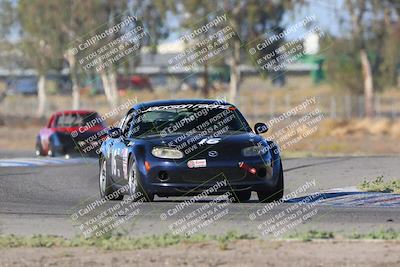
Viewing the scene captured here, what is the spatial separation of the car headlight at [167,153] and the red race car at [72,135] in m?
15.3

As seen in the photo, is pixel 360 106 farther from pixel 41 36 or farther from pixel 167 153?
pixel 167 153

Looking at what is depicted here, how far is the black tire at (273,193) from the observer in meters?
15.9

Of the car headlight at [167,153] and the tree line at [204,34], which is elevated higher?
the car headlight at [167,153]

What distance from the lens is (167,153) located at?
614 inches

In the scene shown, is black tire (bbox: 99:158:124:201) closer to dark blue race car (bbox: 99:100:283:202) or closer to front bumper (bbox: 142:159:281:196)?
dark blue race car (bbox: 99:100:283:202)

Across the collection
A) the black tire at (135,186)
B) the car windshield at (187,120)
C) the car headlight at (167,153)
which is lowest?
the black tire at (135,186)

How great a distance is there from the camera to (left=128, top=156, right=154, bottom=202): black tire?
51.4 feet

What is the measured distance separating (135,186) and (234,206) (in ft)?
4.71

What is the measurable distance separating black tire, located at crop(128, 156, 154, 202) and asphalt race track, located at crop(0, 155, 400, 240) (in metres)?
0.14

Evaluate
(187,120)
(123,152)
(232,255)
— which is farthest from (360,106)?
(232,255)

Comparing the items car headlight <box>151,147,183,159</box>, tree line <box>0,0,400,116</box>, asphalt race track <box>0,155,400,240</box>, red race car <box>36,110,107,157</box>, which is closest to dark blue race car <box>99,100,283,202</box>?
car headlight <box>151,147,183,159</box>

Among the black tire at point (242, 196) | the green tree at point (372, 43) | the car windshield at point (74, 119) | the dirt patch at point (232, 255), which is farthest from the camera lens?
the green tree at point (372, 43)

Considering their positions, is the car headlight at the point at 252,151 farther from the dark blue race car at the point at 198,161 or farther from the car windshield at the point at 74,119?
the car windshield at the point at 74,119

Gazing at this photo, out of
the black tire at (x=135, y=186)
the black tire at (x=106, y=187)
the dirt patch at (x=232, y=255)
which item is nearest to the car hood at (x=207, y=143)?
the black tire at (x=135, y=186)
